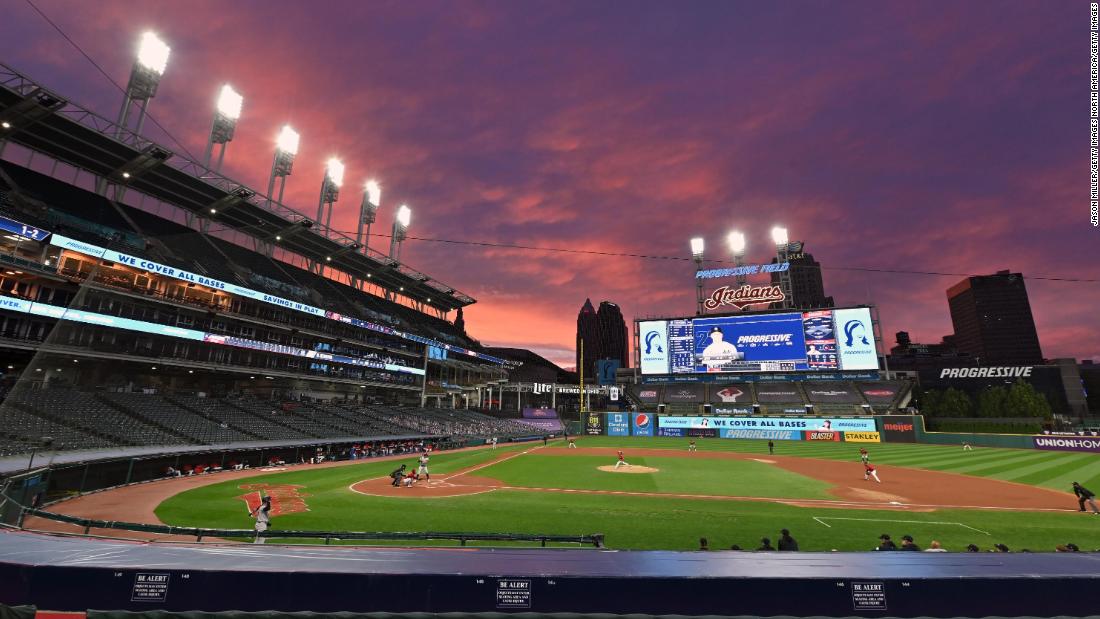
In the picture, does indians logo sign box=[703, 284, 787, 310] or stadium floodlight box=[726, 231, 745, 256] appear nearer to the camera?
indians logo sign box=[703, 284, 787, 310]

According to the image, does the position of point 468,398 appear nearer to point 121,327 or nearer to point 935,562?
point 121,327

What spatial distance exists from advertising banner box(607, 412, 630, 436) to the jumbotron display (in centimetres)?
835

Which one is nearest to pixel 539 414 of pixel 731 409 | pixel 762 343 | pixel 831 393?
pixel 731 409

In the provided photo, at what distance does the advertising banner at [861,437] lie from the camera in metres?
51.0

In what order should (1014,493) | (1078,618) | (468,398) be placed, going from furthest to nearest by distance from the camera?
(468,398) < (1014,493) < (1078,618)

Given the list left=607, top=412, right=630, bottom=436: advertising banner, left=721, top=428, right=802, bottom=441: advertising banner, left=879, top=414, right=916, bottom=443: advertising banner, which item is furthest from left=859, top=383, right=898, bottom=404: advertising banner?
left=607, top=412, right=630, bottom=436: advertising banner

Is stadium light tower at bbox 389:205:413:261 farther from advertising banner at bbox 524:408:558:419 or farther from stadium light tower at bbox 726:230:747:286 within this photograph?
stadium light tower at bbox 726:230:747:286

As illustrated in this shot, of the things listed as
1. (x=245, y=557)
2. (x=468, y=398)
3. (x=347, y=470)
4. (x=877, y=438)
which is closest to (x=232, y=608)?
(x=245, y=557)

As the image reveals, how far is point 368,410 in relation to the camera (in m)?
52.4

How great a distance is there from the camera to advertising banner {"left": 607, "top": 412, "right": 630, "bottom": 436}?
6331cm

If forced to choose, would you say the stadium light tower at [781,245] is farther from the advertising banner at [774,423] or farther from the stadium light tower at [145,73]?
the stadium light tower at [145,73]

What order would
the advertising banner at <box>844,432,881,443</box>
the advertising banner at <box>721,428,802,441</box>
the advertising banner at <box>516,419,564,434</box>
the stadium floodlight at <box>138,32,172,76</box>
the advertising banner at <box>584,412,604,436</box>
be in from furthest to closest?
the advertising banner at <box>516,419,564,434</box> < the advertising banner at <box>584,412,604,436</box> < the advertising banner at <box>721,428,802,441</box> < the advertising banner at <box>844,432,881,443</box> < the stadium floodlight at <box>138,32,172,76</box>

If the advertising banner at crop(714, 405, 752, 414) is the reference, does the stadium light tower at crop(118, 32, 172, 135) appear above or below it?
above

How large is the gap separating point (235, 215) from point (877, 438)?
79.7 m
